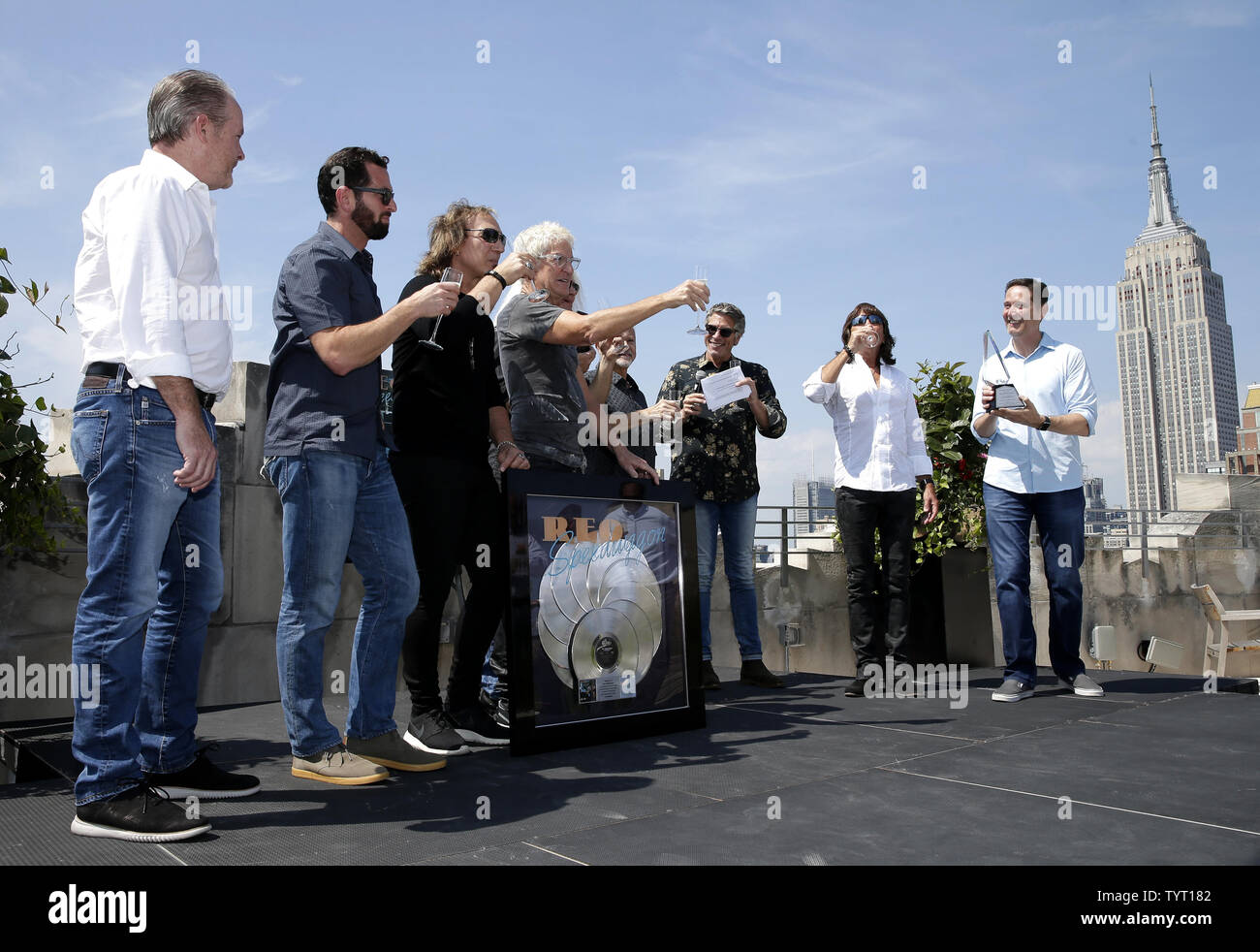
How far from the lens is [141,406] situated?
2.14 meters

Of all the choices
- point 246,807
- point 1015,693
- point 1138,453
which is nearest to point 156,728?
point 246,807

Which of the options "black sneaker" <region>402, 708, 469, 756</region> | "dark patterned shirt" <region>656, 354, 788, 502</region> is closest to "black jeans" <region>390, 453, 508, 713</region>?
"black sneaker" <region>402, 708, 469, 756</region>

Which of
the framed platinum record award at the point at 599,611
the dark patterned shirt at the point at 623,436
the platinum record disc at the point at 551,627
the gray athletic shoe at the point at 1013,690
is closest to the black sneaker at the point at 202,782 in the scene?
the framed platinum record award at the point at 599,611

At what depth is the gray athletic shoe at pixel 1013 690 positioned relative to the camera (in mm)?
4176

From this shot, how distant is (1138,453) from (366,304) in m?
216

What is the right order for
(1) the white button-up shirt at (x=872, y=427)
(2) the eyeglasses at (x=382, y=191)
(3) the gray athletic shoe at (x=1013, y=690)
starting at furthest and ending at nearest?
(1) the white button-up shirt at (x=872, y=427) → (3) the gray athletic shoe at (x=1013, y=690) → (2) the eyeglasses at (x=382, y=191)

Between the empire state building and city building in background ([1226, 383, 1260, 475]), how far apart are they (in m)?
13.2

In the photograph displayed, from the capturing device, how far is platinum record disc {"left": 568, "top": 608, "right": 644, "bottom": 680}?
322 centimetres

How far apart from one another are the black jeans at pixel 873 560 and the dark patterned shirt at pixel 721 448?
511 millimetres

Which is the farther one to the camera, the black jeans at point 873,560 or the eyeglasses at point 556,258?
the black jeans at point 873,560

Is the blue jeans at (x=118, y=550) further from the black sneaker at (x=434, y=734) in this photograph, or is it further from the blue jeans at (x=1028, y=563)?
the blue jeans at (x=1028, y=563)

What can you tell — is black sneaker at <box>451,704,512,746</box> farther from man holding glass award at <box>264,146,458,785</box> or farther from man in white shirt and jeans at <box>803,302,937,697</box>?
man in white shirt and jeans at <box>803,302,937,697</box>

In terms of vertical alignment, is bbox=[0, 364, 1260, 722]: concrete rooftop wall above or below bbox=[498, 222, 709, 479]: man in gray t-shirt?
below
